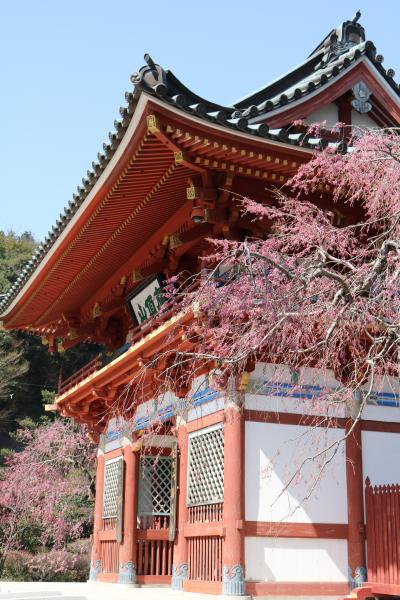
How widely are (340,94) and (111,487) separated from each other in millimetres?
8366

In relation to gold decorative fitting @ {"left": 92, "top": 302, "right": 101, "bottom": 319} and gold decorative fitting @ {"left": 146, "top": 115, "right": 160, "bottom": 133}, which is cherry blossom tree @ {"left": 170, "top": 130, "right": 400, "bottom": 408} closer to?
gold decorative fitting @ {"left": 146, "top": 115, "right": 160, "bottom": 133}

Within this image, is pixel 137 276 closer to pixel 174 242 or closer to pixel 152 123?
pixel 174 242

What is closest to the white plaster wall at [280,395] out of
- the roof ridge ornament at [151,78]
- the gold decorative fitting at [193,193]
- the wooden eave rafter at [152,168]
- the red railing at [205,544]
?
the red railing at [205,544]

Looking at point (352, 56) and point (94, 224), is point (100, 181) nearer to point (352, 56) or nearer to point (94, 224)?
point (94, 224)

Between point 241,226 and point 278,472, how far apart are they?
3.28m

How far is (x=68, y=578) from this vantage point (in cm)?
2422

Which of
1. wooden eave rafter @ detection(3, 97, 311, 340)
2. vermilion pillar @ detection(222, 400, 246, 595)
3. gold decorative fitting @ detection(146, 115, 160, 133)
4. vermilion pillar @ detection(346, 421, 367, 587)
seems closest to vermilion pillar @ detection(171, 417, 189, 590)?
vermilion pillar @ detection(222, 400, 246, 595)

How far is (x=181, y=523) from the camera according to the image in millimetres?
10391

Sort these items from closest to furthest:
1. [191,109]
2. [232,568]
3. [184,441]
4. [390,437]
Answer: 1. [191,109]
2. [232,568]
3. [390,437]
4. [184,441]

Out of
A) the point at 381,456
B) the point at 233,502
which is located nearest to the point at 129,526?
the point at 233,502

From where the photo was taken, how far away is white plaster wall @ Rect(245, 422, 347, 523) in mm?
9320

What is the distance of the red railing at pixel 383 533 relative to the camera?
888 centimetres

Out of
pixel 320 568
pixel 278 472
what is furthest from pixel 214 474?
pixel 320 568

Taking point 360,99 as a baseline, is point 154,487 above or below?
below
